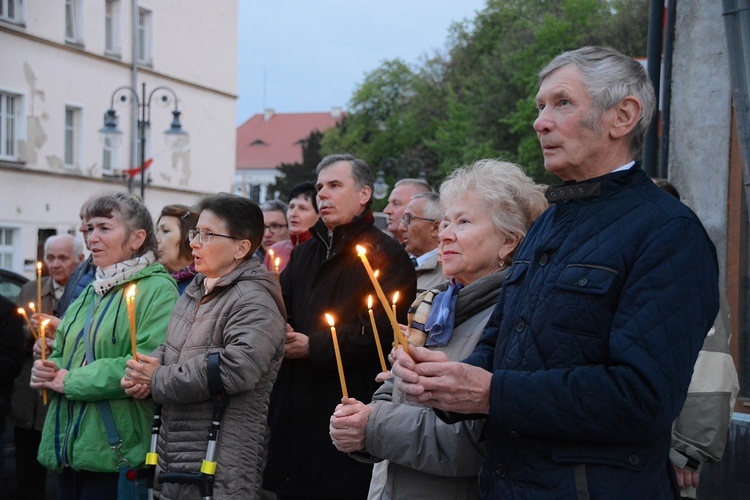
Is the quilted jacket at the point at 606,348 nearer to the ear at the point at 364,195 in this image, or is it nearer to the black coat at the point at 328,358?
the black coat at the point at 328,358

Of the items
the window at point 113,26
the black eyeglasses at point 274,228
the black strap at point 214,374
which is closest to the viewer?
the black strap at point 214,374

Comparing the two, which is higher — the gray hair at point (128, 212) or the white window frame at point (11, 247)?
the gray hair at point (128, 212)

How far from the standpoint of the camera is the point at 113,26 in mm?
31047

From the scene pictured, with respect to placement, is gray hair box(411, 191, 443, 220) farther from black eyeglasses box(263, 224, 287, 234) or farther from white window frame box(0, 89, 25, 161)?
white window frame box(0, 89, 25, 161)

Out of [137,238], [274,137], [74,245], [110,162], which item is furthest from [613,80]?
[274,137]

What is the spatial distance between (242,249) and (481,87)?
128ft

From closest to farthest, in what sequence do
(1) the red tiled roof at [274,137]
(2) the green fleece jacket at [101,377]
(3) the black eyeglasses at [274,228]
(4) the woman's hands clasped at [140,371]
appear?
Answer: (4) the woman's hands clasped at [140,371] < (2) the green fleece jacket at [101,377] < (3) the black eyeglasses at [274,228] < (1) the red tiled roof at [274,137]

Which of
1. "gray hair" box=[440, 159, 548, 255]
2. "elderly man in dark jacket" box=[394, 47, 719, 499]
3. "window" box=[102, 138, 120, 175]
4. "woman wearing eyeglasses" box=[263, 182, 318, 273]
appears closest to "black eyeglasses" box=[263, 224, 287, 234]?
"woman wearing eyeglasses" box=[263, 182, 318, 273]

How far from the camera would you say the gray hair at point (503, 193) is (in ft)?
11.5

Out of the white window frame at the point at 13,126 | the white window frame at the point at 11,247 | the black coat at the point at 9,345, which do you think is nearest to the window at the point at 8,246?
the white window frame at the point at 11,247

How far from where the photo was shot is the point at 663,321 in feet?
7.66

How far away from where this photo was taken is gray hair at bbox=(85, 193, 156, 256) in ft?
17.4

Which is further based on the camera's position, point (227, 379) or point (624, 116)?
point (227, 379)

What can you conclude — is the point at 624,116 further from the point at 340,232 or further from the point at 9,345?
the point at 9,345
